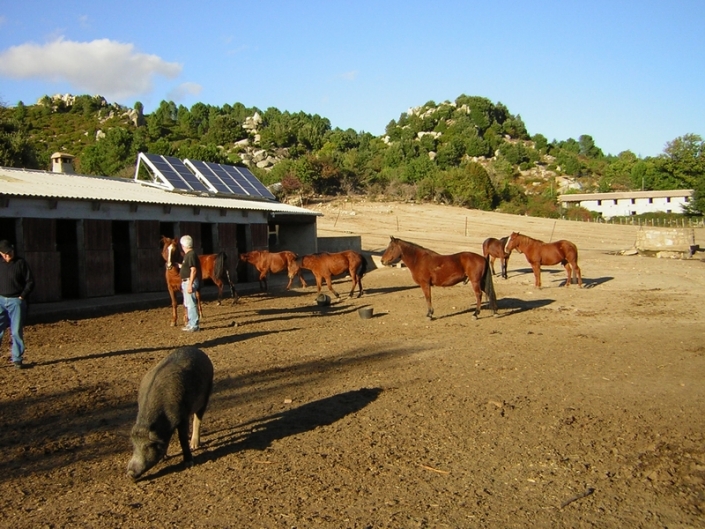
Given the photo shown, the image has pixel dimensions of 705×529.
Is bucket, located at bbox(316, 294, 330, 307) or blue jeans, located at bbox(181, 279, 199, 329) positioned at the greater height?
blue jeans, located at bbox(181, 279, 199, 329)

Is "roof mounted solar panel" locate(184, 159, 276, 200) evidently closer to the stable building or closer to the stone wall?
the stable building

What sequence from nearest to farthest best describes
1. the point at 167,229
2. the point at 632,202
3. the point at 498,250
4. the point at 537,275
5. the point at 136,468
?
the point at 136,468 → the point at 537,275 → the point at 167,229 → the point at 498,250 → the point at 632,202

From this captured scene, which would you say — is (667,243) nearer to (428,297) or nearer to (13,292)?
(428,297)

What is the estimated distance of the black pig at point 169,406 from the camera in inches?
186

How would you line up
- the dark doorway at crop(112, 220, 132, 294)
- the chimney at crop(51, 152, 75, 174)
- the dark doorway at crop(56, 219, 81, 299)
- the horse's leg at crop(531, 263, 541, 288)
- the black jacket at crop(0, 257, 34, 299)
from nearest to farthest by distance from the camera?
the black jacket at crop(0, 257, 34, 299) < the dark doorway at crop(56, 219, 81, 299) < the horse's leg at crop(531, 263, 541, 288) < the dark doorway at crop(112, 220, 132, 294) < the chimney at crop(51, 152, 75, 174)

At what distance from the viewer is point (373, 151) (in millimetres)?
94500

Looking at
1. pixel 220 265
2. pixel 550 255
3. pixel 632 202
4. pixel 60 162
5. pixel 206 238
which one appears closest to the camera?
pixel 220 265

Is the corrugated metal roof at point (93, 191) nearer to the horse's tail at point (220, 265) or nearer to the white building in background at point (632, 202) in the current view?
the horse's tail at point (220, 265)

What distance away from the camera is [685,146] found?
69188mm

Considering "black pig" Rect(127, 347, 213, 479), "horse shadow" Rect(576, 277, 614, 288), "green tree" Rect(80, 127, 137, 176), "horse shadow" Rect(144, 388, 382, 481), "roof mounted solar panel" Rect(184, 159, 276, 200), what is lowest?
"horse shadow" Rect(576, 277, 614, 288)

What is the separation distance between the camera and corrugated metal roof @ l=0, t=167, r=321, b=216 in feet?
52.6

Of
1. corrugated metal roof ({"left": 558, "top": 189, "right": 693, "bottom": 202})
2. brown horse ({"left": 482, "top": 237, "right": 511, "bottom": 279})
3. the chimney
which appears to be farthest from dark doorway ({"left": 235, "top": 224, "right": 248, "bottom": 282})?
corrugated metal roof ({"left": 558, "top": 189, "right": 693, "bottom": 202})

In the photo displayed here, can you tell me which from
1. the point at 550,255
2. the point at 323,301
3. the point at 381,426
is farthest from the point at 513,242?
the point at 381,426

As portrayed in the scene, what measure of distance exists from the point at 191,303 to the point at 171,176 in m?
13.8
